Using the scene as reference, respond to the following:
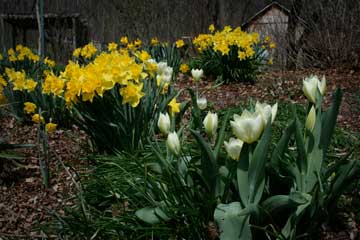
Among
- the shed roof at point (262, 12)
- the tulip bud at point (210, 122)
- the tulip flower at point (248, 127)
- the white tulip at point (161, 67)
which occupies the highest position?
the shed roof at point (262, 12)

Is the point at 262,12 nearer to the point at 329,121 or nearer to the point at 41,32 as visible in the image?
the point at 41,32

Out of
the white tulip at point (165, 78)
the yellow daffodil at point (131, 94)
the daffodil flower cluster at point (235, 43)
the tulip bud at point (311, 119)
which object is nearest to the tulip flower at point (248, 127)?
the tulip bud at point (311, 119)

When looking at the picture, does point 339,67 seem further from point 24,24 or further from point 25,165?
point 24,24

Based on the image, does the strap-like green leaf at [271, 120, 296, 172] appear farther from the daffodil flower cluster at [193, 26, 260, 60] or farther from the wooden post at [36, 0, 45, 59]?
the daffodil flower cluster at [193, 26, 260, 60]

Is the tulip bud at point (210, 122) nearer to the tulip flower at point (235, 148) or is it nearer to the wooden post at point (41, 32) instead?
the tulip flower at point (235, 148)

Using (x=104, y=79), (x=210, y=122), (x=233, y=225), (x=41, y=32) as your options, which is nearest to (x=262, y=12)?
(x=41, y=32)

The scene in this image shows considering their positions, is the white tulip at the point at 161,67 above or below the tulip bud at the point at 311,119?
above

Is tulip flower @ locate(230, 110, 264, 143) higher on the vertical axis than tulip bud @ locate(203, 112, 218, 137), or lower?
higher

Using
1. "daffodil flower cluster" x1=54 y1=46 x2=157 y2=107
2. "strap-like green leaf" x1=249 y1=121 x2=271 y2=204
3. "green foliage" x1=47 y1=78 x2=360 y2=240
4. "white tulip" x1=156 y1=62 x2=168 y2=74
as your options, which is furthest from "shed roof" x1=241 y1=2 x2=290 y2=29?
"strap-like green leaf" x1=249 y1=121 x2=271 y2=204

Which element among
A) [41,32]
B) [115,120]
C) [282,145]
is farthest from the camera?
[41,32]

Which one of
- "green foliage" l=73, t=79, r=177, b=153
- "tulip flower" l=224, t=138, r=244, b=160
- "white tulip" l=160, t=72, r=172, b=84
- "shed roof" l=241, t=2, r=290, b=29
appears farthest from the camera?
"shed roof" l=241, t=2, r=290, b=29

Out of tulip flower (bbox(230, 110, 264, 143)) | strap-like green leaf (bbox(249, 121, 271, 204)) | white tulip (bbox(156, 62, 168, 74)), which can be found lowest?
strap-like green leaf (bbox(249, 121, 271, 204))

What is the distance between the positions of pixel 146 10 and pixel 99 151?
Result: 39.7 feet

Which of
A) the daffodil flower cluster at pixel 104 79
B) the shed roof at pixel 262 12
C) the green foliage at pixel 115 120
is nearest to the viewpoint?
the daffodil flower cluster at pixel 104 79
